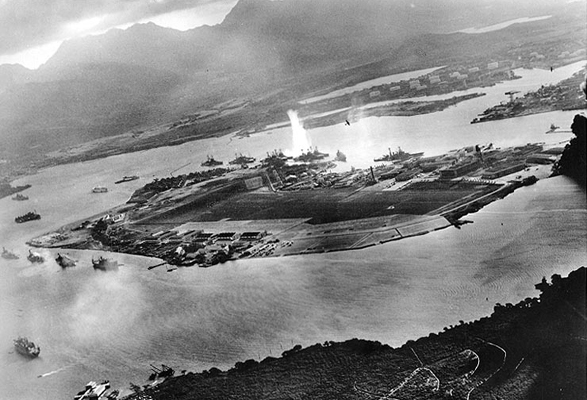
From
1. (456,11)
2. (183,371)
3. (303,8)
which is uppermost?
(303,8)

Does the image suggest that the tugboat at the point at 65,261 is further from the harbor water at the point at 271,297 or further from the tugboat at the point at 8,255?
the tugboat at the point at 8,255

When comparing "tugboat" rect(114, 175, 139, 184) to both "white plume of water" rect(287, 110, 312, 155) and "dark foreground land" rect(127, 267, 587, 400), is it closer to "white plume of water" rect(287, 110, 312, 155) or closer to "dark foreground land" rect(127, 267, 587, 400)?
"white plume of water" rect(287, 110, 312, 155)

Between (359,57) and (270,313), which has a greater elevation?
(359,57)

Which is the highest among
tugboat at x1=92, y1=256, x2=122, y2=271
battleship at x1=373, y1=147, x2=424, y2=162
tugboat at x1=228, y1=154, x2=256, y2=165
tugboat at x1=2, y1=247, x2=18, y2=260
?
tugboat at x1=228, y1=154, x2=256, y2=165

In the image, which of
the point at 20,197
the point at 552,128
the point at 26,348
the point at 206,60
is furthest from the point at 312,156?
the point at 206,60

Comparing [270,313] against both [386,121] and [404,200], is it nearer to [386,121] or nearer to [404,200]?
[404,200]

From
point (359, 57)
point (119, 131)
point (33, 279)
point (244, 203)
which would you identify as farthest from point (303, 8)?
point (33, 279)

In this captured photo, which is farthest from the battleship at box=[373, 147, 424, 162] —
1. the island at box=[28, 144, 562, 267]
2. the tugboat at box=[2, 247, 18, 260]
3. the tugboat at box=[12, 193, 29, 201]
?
the tugboat at box=[12, 193, 29, 201]

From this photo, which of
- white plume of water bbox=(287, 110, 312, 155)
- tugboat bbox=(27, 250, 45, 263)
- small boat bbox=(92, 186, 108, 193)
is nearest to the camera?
tugboat bbox=(27, 250, 45, 263)
